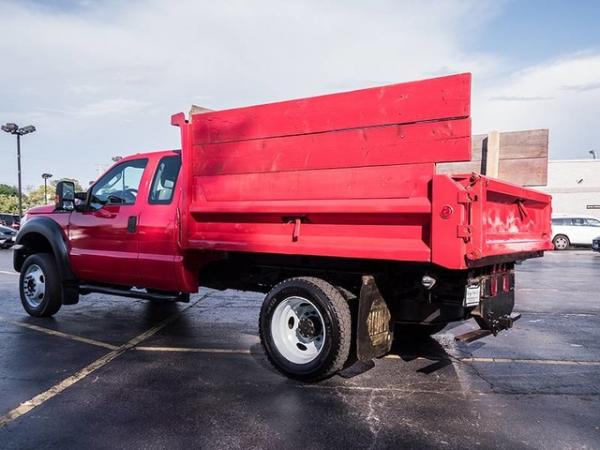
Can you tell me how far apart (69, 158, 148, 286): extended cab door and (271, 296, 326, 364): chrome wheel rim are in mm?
2148

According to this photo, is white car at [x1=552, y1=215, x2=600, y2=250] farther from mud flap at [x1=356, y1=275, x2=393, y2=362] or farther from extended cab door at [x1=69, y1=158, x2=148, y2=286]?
extended cab door at [x1=69, y1=158, x2=148, y2=286]

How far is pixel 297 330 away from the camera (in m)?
4.61

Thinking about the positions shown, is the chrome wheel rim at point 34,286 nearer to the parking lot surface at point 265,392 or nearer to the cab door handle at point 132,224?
the parking lot surface at point 265,392

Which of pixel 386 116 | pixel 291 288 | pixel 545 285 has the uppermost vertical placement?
pixel 386 116

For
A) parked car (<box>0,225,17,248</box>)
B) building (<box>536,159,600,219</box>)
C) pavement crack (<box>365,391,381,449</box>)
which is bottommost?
pavement crack (<box>365,391,381,449</box>)

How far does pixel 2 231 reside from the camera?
70.1ft

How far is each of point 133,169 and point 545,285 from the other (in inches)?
355

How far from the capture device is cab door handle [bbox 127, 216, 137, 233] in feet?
19.2

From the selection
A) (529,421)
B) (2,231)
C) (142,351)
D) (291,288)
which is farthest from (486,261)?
(2,231)

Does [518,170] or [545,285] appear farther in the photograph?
[545,285]

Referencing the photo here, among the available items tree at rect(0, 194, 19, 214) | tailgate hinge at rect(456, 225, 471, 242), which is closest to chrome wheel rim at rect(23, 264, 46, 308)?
tailgate hinge at rect(456, 225, 471, 242)

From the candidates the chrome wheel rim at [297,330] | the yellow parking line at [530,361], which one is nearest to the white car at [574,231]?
the yellow parking line at [530,361]

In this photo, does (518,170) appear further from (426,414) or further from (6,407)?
(6,407)

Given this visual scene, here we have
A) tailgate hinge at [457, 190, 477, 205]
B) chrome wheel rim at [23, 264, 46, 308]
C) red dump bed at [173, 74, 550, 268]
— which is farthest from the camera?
chrome wheel rim at [23, 264, 46, 308]
